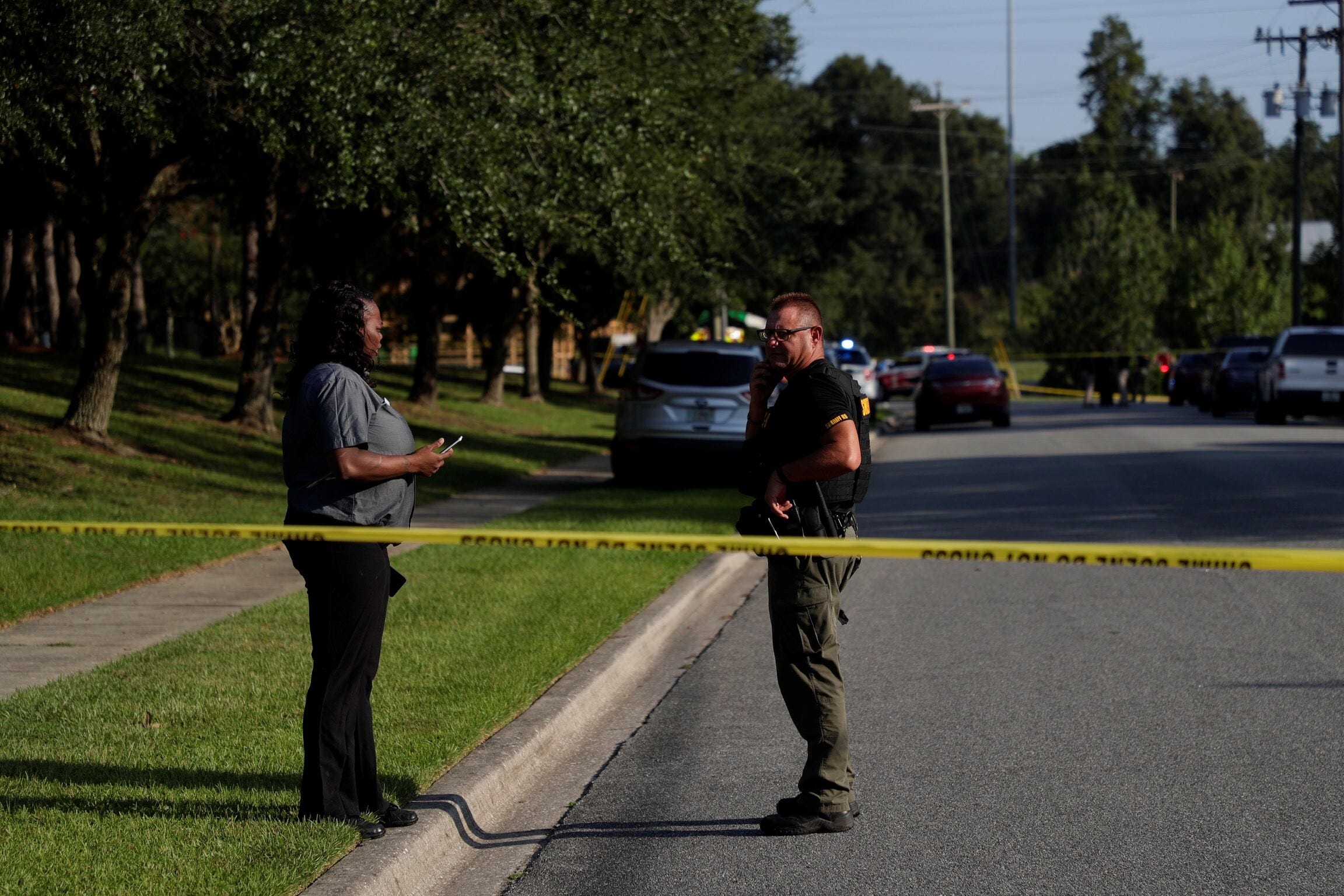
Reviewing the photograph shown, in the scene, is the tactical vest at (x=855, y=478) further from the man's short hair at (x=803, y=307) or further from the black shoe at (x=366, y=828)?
the black shoe at (x=366, y=828)

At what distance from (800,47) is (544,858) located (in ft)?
110

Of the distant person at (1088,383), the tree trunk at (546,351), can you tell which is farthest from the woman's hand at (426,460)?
the distant person at (1088,383)

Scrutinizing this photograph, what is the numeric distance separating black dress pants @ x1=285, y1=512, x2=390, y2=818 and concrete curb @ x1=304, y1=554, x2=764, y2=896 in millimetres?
274

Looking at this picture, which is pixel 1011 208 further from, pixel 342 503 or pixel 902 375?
pixel 342 503

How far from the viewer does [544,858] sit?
17.4 ft

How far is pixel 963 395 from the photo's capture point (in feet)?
105

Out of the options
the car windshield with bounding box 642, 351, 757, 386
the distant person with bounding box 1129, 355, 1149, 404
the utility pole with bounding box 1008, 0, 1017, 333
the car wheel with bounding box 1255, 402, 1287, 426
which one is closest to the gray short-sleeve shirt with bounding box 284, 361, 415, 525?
the car windshield with bounding box 642, 351, 757, 386

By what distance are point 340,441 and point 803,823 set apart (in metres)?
2.17

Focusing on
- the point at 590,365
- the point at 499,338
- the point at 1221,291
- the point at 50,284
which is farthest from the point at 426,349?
the point at 1221,291

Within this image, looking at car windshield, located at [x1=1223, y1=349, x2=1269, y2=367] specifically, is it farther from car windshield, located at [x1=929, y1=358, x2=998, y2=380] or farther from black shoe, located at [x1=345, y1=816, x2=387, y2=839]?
black shoe, located at [x1=345, y1=816, x2=387, y2=839]

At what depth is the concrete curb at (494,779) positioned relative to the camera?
4773 mm

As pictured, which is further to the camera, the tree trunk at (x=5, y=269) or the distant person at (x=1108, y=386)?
the distant person at (x=1108, y=386)

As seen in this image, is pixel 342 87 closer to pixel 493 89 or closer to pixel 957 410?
pixel 493 89

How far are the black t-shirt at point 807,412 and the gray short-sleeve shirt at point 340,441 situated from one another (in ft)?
4.32
